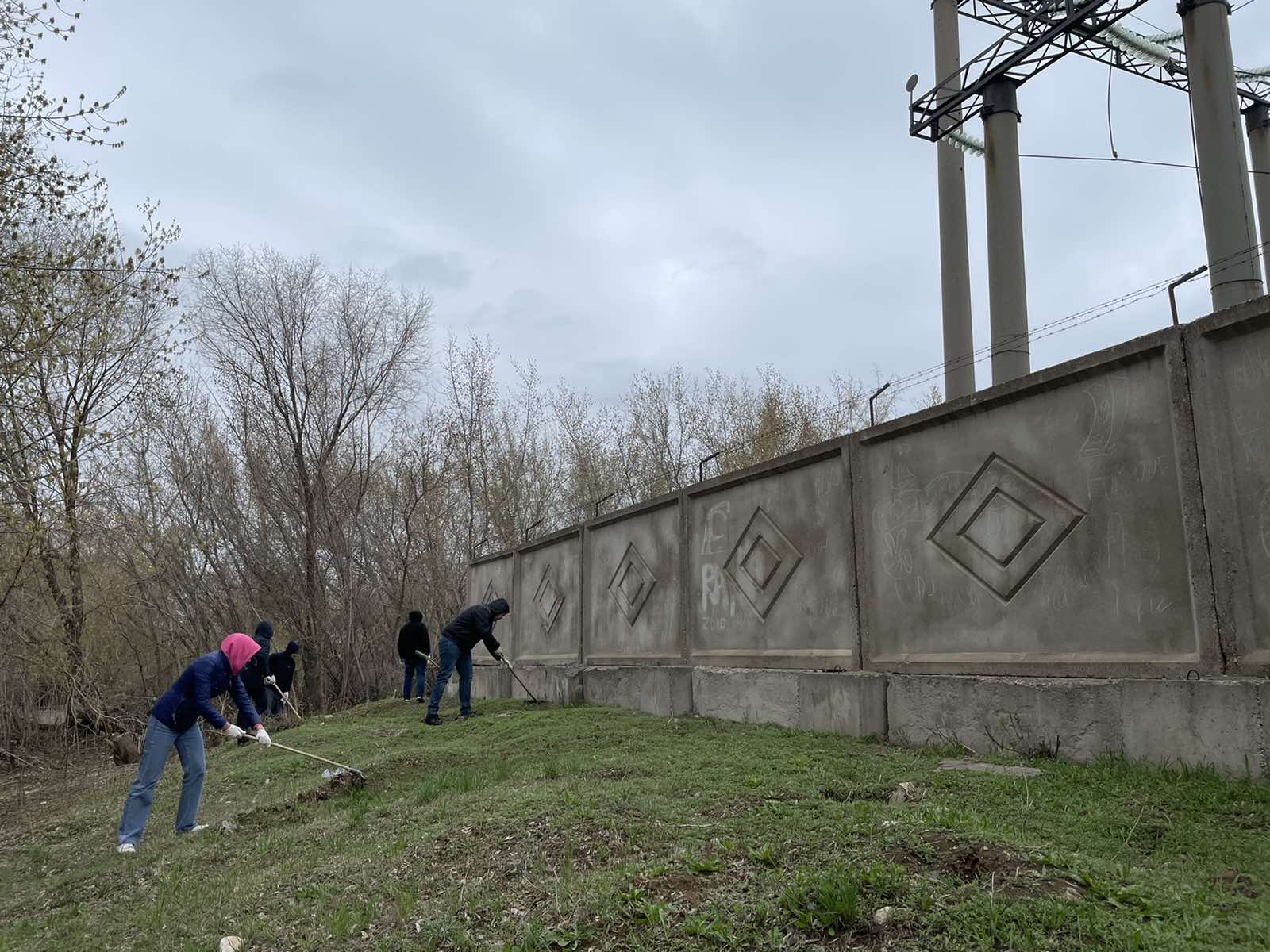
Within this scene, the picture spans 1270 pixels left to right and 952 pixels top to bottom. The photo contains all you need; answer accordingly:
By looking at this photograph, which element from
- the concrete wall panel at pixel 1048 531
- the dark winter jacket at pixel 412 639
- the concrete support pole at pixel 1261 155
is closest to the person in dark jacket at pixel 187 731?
the concrete wall panel at pixel 1048 531

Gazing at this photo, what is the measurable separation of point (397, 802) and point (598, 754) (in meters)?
1.57

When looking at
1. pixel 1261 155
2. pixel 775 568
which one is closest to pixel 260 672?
pixel 775 568

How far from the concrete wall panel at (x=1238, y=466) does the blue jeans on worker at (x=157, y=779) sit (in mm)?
7137

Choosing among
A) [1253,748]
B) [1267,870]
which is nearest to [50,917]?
[1267,870]

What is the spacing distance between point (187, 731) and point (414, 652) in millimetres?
7831

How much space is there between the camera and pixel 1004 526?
6078 millimetres

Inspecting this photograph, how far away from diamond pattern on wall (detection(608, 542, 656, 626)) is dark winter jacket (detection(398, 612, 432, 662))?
4.97 m

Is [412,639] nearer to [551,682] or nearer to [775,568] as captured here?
[551,682]

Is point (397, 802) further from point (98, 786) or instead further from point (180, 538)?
point (180, 538)

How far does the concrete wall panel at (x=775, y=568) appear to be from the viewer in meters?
7.70

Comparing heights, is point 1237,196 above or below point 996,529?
above

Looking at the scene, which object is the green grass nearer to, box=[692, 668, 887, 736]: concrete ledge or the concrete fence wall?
box=[692, 668, 887, 736]: concrete ledge

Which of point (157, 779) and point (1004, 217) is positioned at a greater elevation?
point (1004, 217)

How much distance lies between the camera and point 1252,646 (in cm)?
458
